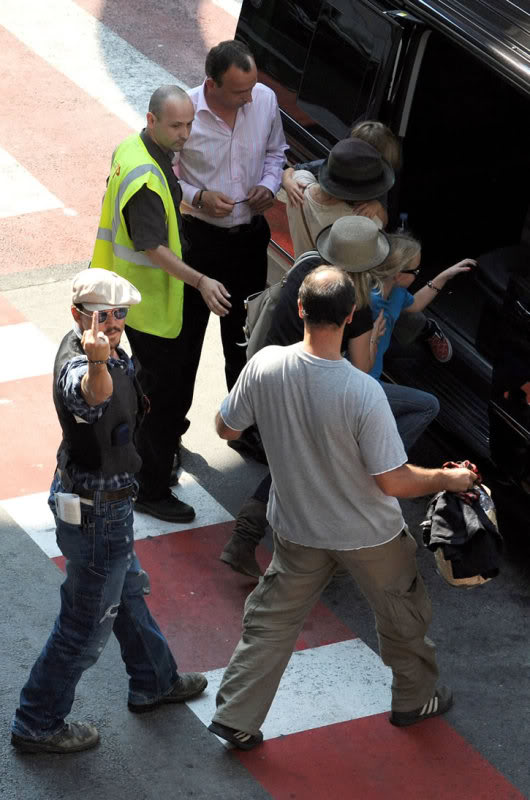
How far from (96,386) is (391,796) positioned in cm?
186

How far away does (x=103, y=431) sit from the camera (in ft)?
14.6

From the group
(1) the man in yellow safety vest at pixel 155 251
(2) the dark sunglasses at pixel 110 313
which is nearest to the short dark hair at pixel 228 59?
(1) the man in yellow safety vest at pixel 155 251

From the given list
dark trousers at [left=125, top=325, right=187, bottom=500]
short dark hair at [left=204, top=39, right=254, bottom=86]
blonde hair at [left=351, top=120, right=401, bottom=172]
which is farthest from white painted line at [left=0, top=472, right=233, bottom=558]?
short dark hair at [left=204, top=39, right=254, bottom=86]

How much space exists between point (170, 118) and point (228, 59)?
530mm

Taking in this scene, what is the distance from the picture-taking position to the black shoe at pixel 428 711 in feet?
16.8

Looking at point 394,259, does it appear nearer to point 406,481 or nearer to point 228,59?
point 406,481

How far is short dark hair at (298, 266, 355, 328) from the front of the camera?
170 inches

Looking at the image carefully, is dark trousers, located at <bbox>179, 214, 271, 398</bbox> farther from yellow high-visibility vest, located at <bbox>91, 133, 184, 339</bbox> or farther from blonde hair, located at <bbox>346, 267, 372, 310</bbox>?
blonde hair, located at <bbox>346, 267, 372, 310</bbox>

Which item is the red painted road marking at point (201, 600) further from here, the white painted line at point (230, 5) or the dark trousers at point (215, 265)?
the white painted line at point (230, 5)

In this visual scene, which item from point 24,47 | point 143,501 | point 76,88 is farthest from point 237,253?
point 24,47

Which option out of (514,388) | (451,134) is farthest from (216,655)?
(451,134)

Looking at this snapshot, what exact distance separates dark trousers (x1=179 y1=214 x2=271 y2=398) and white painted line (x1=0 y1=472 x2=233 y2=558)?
46cm

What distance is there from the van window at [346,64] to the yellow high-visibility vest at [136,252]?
3.87 feet

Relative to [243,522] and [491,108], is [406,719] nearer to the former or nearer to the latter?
[243,522]
